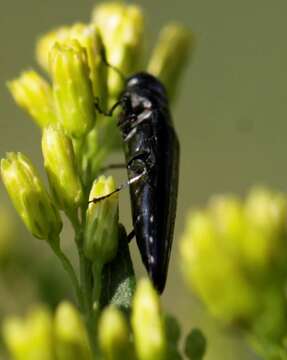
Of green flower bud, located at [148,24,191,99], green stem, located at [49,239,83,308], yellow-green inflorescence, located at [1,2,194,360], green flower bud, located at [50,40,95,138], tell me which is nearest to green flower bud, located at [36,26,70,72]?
yellow-green inflorescence, located at [1,2,194,360]

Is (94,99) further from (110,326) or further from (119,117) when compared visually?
(110,326)

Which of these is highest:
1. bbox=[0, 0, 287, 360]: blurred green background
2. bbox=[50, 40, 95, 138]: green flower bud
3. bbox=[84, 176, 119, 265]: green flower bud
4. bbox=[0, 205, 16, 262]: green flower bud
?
bbox=[50, 40, 95, 138]: green flower bud

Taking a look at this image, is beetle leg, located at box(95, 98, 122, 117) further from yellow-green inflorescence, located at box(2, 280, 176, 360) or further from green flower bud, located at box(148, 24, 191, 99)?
yellow-green inflorescence, located at box(2, 280, 176, 360)

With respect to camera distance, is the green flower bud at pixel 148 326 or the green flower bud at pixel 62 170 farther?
the green flower bud at pixel 62 170

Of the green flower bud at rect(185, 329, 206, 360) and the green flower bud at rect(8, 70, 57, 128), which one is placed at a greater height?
the green flower bud at rect(8, 70, 57, 128)

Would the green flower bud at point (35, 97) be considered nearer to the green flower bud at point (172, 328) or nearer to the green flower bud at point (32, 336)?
the green flower bud at point (172, 328)

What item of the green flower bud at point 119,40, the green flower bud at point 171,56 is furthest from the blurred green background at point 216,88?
the green flower bud at point 119,40

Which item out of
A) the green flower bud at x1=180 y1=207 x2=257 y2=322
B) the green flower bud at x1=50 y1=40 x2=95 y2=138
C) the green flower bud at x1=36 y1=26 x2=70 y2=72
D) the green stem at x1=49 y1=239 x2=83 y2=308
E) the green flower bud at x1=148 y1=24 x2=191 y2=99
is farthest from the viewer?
the green flower bud at x1=148 y1=24 x2=191 y2=99
